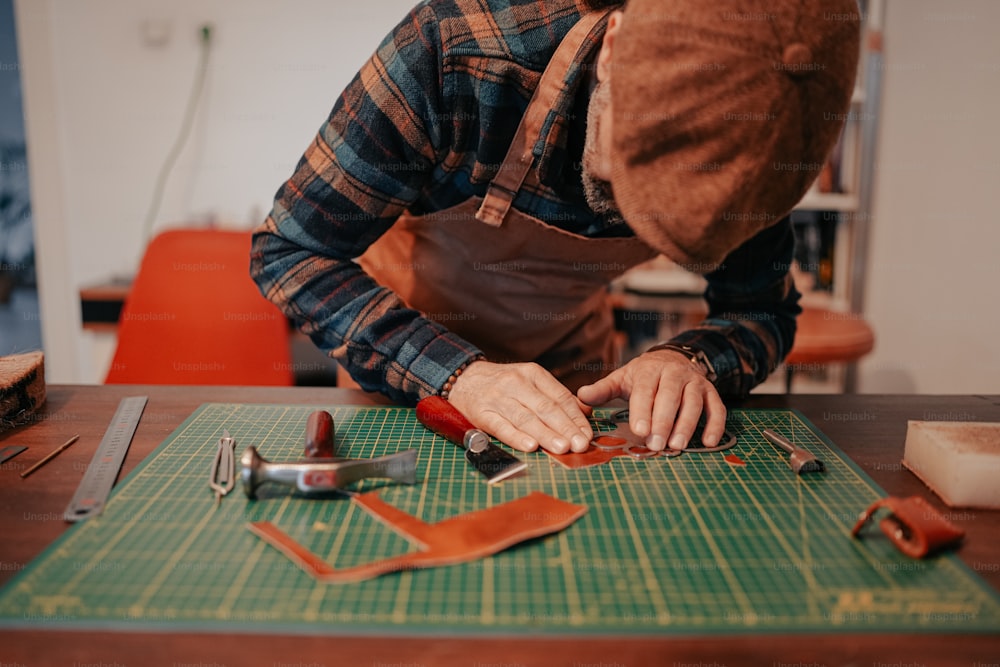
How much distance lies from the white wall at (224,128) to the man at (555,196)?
179cm

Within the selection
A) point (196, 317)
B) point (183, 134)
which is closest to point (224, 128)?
point (183, 134)

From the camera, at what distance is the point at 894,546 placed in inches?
32.8

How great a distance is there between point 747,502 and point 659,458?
0.17 meters

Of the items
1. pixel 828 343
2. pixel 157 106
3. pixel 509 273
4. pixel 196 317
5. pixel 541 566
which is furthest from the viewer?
pixel 157 106

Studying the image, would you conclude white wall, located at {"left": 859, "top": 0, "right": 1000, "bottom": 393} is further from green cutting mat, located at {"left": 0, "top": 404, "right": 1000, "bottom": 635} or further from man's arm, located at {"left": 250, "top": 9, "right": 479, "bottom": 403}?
man's arm, located at {"left": 250, "top": 9, "right": 479, "bottom": 403}

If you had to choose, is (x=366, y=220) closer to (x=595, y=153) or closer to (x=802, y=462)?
(x=595, y=153)

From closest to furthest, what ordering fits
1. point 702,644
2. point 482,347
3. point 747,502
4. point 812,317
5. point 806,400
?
point 702,644 → point 747,502 → point 806,400 → point 482,347 → point 812,317

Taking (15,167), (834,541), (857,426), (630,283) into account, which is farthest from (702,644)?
(15,167)

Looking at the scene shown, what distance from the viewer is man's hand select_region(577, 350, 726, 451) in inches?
43.9

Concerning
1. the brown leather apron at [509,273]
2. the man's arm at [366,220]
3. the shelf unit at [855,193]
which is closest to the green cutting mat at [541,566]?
the man's arm at [366,220]

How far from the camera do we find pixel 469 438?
3.48 ft

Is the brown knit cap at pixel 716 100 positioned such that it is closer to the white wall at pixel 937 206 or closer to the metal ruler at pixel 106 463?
the metal ruler at pixel 106 463

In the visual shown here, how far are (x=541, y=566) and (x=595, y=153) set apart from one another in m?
0.59

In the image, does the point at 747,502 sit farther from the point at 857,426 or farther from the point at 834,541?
the point at 857,426
